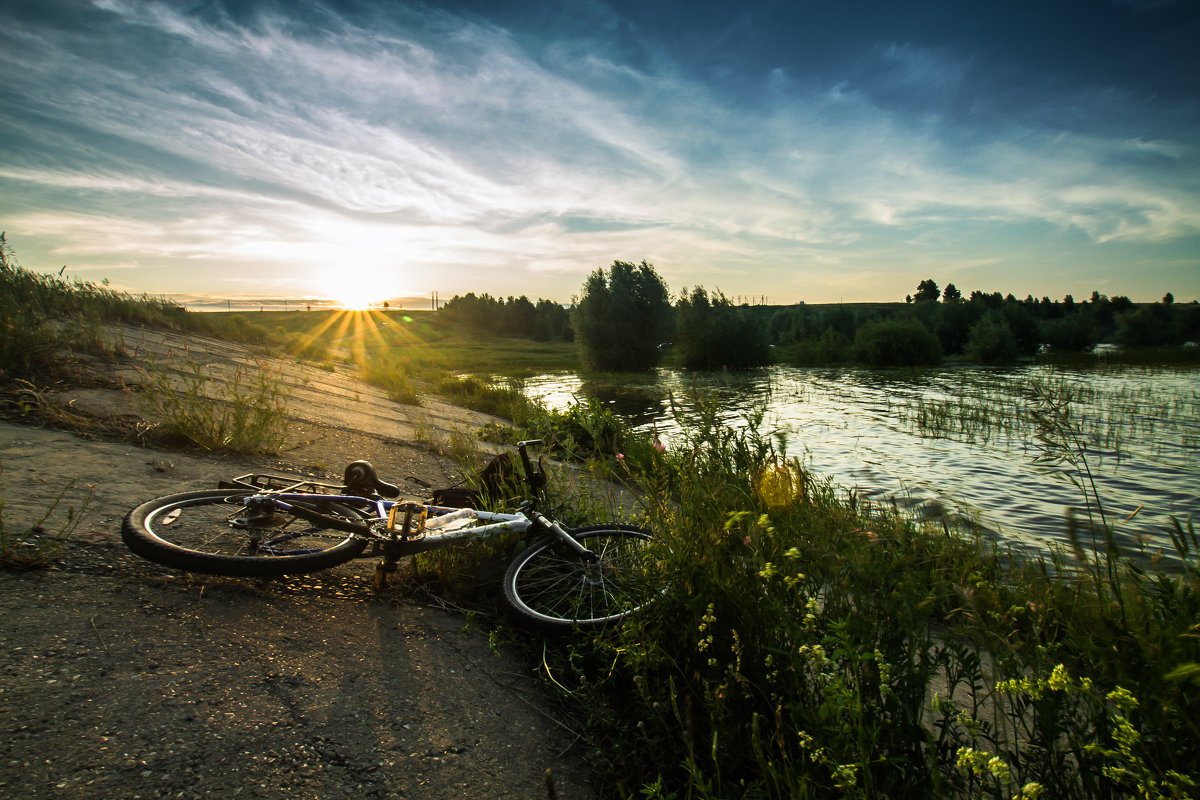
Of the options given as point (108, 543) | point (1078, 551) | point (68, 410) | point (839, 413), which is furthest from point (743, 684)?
point (839, 413)

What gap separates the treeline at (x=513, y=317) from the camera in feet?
335

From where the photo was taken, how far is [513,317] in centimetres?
10712

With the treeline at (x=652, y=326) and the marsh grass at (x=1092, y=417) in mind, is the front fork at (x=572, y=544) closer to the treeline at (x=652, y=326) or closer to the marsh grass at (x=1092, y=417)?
the marsh grass at (x=1092, y=417)

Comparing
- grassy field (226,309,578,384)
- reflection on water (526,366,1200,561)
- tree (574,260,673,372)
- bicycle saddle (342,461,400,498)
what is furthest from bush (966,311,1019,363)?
bicycle saddle (342,461,400,498)

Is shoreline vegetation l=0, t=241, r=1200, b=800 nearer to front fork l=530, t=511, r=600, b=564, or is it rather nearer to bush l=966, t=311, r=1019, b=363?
front fork l=530, t=511, r=600, b=564

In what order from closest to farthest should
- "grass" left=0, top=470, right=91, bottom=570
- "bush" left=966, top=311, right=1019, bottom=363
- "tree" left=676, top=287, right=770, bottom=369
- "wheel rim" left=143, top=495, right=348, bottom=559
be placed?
"grass" left=0, top=470, right=91, bottom=570 → "wheel rim" left=143, top=495, right=348, bottom=559 → "bush" left=966, top=311, right=1019, bottom=363 → "tree" left=676, top=287, right=770, bottom=369

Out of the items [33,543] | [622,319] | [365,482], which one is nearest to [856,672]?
[365,482]

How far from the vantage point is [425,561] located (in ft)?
12.9

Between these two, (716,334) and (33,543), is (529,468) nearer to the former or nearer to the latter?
(33,543)

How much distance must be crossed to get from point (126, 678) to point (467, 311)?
11278 cm

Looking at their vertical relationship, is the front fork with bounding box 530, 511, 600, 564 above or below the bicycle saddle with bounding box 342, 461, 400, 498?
below

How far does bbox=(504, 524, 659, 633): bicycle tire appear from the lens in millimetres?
3253

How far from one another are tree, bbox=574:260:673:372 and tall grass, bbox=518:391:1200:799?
4798cm

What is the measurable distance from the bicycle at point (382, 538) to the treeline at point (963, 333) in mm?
51303
